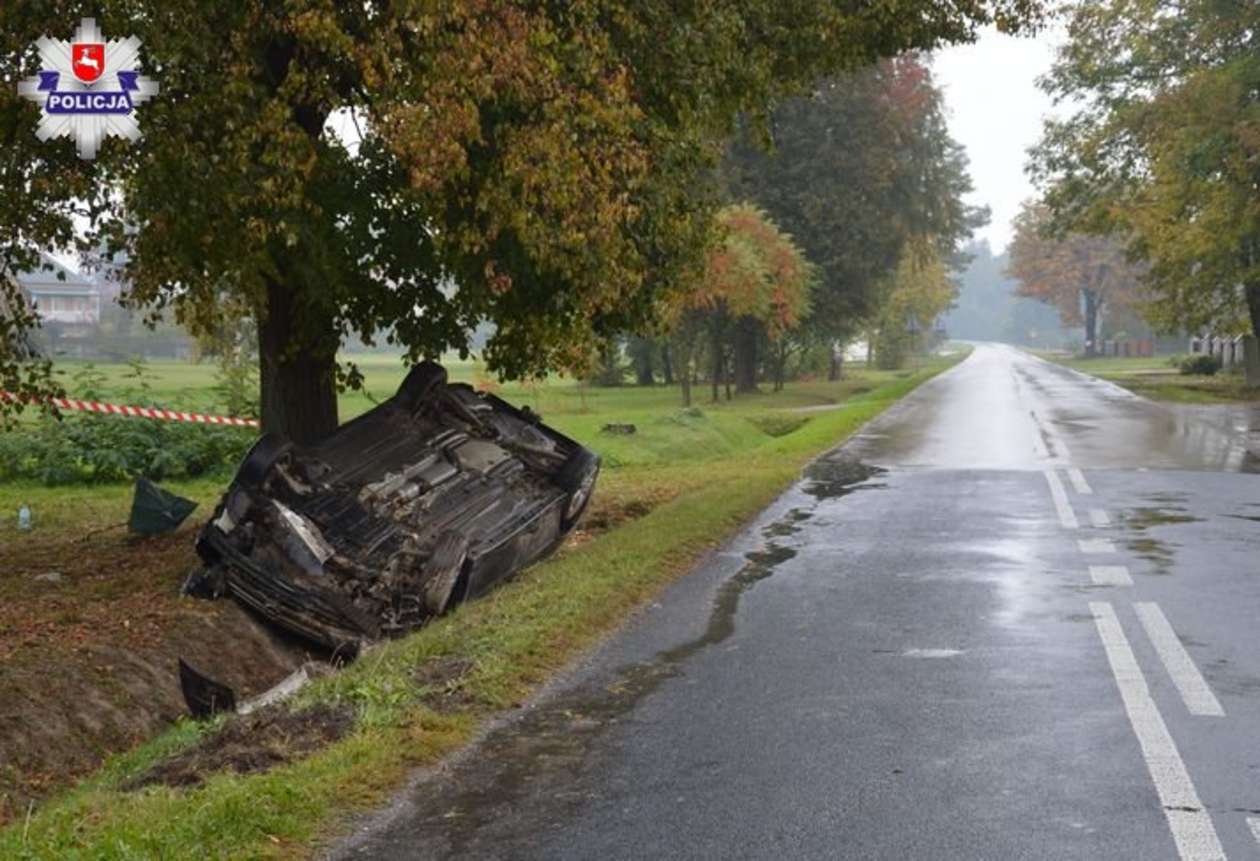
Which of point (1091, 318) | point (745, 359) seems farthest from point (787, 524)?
point (1091, 318)

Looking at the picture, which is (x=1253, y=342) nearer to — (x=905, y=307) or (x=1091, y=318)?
(x=905, y=307)

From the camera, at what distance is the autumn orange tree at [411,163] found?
9.73 metres

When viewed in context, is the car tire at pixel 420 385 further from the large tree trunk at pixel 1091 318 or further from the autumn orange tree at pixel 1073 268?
the large tree trunk at pixel 1091 318

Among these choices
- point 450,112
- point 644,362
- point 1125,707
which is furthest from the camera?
point 644,362

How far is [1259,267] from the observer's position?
127 feet

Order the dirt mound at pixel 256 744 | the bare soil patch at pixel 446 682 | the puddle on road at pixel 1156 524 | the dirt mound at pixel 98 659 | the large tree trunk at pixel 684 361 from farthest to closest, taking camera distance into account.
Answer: the large tree trunk at pixel 684 361, the puddle on road at pixel 1156 524, the dirt mound at pixel 98 659, the bare soil patch at pixel 446 682, the dirt mound at pixel 256 744

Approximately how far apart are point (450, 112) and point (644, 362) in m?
55.2

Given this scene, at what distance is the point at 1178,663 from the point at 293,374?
8563 millimetres

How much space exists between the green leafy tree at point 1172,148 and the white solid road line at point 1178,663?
30.2 metres

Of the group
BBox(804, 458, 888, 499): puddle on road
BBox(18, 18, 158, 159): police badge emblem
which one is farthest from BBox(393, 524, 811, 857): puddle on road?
BBox(804, 458, 888, 499): puddle on road

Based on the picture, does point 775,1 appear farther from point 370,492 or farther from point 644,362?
point 644,362

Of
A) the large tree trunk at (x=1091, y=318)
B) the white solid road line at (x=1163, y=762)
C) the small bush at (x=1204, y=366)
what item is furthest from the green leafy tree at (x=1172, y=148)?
the large tree trunk at (x=1091, y=318)

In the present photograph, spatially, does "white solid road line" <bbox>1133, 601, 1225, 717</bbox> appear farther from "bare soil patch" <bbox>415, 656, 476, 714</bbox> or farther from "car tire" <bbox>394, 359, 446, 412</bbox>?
"car tire" <bbox>394, 359, 446, 412</bbox>

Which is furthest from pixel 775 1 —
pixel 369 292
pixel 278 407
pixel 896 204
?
pixel 896 204
